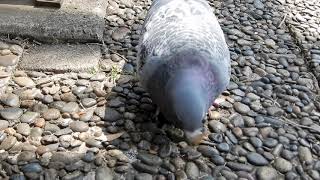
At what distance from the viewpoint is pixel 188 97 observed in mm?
2582

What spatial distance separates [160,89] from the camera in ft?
9.33

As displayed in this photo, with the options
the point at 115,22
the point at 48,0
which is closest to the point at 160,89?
the point at 115,22

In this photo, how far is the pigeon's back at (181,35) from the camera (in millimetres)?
2938

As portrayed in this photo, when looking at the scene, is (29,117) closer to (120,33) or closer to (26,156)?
(26,156)

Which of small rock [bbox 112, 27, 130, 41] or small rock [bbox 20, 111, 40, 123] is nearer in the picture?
small rock [bbox 20, 111, 40, 123]

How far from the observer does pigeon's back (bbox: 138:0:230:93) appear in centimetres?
294

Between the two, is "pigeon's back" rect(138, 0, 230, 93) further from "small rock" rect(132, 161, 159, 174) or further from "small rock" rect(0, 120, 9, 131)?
"small rock" rect(0, 120, 9, 131)

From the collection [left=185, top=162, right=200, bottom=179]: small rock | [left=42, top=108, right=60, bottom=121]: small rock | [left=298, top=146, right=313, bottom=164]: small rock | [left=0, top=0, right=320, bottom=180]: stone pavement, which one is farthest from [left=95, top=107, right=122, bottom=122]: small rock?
[left=298, top=146, right=313, bottom=164]: small rock

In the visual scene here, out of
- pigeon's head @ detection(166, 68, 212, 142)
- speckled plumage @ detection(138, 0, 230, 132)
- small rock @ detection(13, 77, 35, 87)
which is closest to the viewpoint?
pigeon's head @ detection(166, 68, 212, 142)

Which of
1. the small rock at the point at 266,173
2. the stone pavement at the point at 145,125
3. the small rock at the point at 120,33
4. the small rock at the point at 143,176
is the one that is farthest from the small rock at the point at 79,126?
the small rock at the point at 266,173

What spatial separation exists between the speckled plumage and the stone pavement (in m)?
0.42

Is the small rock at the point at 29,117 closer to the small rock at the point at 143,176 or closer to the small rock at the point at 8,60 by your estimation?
the small rock at the point at 8,60

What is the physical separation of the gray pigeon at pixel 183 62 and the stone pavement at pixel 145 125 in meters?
0.27

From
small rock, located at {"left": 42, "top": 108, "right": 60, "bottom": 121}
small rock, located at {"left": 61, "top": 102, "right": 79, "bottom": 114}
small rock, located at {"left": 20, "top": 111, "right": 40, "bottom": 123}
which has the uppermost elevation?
small rock, located at {"left": 61, "top": 102, "right": 79, "bottom": 114}
